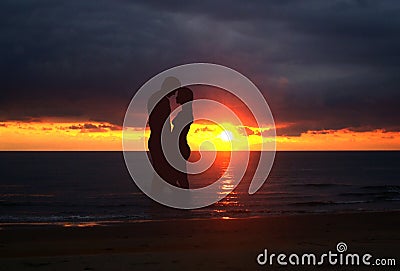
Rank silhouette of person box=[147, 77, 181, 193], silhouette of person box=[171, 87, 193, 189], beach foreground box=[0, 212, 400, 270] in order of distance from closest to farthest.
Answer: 1. beach foreground box=[0, 212, 400, 270]
2. silhouette of person box=[171, 87, 193, 189]
3. silhouette of person box=[147, 77, 181, 193]

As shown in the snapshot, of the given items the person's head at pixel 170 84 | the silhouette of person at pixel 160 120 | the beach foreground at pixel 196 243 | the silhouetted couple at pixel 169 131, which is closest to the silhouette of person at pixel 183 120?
the silhouetted couple at pixel 169 131

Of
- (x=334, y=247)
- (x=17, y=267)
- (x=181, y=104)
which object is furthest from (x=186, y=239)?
(x=181, y=104)

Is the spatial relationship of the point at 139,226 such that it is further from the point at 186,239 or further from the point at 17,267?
the point at 17,267

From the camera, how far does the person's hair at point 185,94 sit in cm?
2309

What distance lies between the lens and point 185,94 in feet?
75.9

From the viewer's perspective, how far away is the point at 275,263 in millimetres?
12070

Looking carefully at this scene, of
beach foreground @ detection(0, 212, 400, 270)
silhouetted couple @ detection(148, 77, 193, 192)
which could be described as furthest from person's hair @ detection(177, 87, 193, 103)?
beach foreground @ detection(0, 212, 400, 270)

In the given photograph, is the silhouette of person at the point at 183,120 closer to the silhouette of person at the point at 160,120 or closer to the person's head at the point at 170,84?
the person's head at the point at 170,84

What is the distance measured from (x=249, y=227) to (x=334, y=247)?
6.12 metres

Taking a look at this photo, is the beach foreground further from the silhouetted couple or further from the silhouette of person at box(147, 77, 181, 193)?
the silhouette of person at box(147, 77, 181, 193)

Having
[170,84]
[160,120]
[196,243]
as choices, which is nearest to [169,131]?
[160,120]

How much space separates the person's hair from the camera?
2309 cm

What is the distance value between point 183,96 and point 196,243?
28.9ft

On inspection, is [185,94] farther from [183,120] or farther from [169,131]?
[169,131]
